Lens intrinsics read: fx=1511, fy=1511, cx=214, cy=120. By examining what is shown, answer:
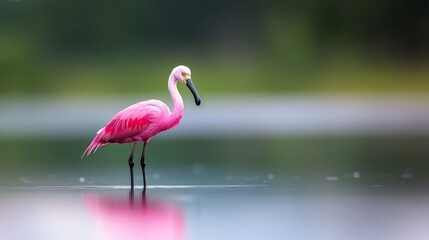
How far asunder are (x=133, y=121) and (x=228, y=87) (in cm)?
2501

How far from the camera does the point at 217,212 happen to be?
9.09 meters

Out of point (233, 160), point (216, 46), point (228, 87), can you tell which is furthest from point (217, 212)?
point (216, 46)

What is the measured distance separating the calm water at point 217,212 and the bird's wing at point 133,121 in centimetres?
39

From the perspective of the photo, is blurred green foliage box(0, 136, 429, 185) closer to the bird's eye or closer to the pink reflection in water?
the bird's eye

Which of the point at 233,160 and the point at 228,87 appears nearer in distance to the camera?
the point at 233,160

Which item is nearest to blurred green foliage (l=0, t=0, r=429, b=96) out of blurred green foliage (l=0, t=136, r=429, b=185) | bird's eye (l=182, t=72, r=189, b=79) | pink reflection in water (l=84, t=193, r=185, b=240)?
blurred green foliage (l=0, t=136, r=429, b=185)

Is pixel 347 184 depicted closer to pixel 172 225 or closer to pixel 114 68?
pixel 172 225

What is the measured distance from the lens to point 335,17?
45.4 m

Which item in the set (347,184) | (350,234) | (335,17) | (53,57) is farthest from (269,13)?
(350,234)

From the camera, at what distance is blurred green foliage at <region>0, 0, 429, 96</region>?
36.1 meters

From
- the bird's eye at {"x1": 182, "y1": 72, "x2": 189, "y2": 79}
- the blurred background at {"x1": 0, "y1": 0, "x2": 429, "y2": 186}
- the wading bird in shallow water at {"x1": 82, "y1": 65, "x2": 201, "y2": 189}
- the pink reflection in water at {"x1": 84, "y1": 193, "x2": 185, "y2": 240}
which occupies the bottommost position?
the pink reflection in water at {"x1": 84, "y1": 193, "x2": 185, "y2": 240}

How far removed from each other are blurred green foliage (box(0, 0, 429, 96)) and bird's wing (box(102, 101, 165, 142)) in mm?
23336

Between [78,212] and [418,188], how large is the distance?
8.70ft

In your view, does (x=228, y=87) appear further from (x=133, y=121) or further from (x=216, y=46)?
(x=133, y=121)
